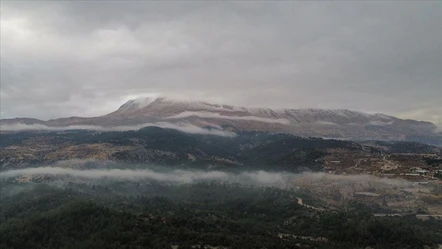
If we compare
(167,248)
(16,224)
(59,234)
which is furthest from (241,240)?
(16,224)

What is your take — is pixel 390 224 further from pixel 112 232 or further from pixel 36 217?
A: pixel 36 217

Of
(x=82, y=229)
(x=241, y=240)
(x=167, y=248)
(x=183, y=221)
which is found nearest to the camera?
(x=167, y=248)

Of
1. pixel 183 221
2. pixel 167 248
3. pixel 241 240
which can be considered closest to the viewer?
pixel 167 248

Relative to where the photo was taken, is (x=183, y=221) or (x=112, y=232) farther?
(x=183, y=221)

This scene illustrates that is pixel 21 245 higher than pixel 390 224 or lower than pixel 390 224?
lower

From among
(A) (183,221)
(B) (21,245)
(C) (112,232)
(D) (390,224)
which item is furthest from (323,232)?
(B) (21,245)

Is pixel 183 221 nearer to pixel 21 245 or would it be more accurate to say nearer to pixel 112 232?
pixel 112 232

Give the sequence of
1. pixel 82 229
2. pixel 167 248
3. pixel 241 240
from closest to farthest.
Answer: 1. pixel 167 248
2. pixel 241 240
3. pixel 82 229

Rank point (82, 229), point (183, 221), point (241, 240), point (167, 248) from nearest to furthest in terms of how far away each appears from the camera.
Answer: point (167, 248)
point (241, 240)
point (82, 229)
point (183, 221)

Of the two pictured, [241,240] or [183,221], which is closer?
[241,240]
